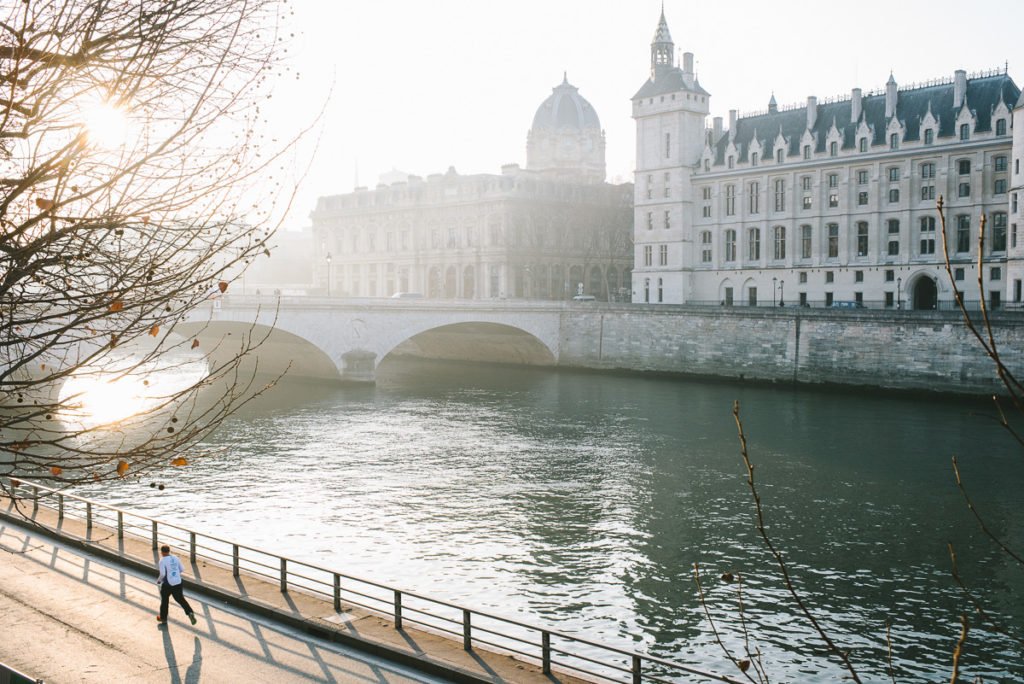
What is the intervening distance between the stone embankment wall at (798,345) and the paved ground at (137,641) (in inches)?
1731

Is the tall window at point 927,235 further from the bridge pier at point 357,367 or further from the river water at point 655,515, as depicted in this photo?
the bridge pier at point 357,367

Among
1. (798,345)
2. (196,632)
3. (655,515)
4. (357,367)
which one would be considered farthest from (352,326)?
(196,632)

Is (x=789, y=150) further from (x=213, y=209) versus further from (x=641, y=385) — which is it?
(x=213, y=209)

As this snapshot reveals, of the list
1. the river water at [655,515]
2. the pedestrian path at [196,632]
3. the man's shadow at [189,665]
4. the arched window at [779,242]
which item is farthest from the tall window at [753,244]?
the man's shadow at [189,665]

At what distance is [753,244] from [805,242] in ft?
14.8

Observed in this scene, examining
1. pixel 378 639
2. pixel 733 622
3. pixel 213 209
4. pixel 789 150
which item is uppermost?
pixel 789 150

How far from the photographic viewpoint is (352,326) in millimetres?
62000


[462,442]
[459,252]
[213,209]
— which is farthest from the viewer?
[459,252]

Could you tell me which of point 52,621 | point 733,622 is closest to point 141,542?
point 52,621

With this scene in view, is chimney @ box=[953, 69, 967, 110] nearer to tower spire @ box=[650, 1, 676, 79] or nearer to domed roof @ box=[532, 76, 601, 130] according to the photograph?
tower spire @ box=[650, 1, 676, 79]

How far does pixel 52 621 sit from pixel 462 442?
24.3 metres

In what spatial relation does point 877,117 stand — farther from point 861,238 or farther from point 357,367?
point 357,367

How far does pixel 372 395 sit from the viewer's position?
55625mm

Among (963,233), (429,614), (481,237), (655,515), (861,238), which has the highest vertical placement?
(481,237)
